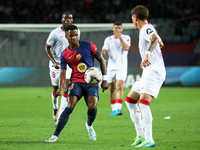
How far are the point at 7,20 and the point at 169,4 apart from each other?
10641mm

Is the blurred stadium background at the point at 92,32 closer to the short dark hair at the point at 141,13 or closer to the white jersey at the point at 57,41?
the white jersey at the point at 57,41

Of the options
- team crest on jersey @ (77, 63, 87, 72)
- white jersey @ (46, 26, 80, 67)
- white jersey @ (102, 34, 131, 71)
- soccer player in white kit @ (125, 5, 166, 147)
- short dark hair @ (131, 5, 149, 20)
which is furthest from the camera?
white jersey @ (102, 34, 131, 71)

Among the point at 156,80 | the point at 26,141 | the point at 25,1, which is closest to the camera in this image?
the point at 156,80

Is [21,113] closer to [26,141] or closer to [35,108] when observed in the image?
[35,108]

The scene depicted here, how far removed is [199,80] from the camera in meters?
21.9

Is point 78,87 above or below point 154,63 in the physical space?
below

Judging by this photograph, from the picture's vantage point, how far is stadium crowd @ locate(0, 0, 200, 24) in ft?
88.8

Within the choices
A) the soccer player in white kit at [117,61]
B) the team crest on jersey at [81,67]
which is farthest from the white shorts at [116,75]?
the team crest on jersey at [81,67]

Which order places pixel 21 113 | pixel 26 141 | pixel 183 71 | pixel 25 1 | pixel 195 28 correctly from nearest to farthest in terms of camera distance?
pixel 26 141 < pixel 21 113 < pixel 183 71 < pixel 195 28 < pixel 25 1

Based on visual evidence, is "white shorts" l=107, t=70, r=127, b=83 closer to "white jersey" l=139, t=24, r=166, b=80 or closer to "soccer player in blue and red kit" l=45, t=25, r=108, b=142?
"soccer player in blue and red kit" l=45, t=25, r=108, b=142

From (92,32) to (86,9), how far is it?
706 centimetres

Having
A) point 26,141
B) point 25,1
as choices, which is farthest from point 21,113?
point 25,1

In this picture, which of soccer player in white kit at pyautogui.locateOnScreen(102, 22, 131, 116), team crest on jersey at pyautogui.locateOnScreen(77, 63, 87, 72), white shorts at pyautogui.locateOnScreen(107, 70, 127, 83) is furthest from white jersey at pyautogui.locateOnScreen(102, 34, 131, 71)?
team crest on jersey at pyautogui.locateOnScreen(77, 63, 87, 72)

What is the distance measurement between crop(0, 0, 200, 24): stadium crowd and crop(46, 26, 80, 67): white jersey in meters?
17.0
